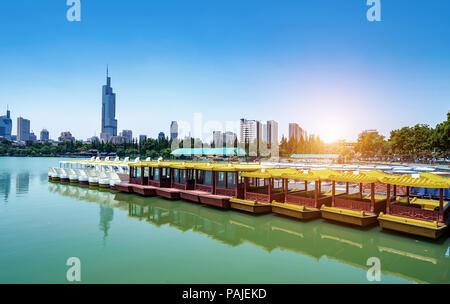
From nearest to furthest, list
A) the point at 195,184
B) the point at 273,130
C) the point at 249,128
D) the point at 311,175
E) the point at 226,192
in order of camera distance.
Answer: the point at 311,175
the point at 226,192
the point at 195,184
the point at 273,130
the point at 249,128

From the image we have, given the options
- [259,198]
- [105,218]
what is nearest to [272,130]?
[259,198]

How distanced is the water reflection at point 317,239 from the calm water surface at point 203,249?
4 centimetres

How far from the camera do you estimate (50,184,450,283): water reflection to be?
9727mm

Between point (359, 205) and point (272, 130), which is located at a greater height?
point (272, 130)

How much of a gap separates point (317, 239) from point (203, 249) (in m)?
5.68

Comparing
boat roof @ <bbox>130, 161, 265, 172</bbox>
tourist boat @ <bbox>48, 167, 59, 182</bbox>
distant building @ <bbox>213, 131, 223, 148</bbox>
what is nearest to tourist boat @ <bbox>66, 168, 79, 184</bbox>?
tourist boat @ <bbox>48, 167, 59, 182</bbox>

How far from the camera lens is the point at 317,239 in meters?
12.6

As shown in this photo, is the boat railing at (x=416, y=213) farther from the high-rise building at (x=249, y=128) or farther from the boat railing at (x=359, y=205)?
the high-rise building at (x=249, y=128)

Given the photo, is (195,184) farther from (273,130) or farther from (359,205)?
(273,130)

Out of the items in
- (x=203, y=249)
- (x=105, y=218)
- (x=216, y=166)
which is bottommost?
(x=105, y=218)

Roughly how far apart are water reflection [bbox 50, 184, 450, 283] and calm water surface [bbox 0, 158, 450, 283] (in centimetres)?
4

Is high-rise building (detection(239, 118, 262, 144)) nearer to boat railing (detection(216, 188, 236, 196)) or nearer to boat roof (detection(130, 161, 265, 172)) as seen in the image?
boat roof (detection(130, 161, 265, 172))
